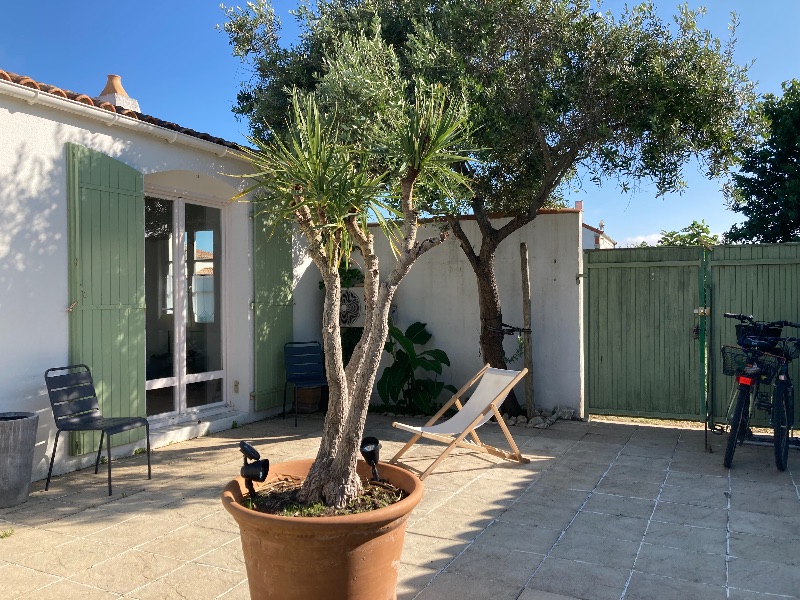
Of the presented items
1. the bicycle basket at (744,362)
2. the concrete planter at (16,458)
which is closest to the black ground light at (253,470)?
the concrete planter at (16,458)

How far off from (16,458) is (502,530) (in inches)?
129

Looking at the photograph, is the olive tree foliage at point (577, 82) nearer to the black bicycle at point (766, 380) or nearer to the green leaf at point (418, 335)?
the green leaf at point (418, 335)

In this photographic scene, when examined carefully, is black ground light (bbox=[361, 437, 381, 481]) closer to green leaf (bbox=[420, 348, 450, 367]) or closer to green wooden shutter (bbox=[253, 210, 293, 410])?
green wooden shutter (bbox=[253, 210, 293, 410])

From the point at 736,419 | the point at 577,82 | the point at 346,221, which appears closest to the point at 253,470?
the point at 346,221

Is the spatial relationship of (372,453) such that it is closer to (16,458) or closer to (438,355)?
(16,458)

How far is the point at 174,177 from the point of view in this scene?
6852mm

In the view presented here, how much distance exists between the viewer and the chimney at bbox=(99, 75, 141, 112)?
A: 27.0 feet

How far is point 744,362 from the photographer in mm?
5605

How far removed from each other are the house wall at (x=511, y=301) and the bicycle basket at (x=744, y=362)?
193 cm

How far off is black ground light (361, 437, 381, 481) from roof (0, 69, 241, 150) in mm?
3893

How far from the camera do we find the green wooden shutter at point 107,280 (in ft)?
17.6

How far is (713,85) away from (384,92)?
325cm

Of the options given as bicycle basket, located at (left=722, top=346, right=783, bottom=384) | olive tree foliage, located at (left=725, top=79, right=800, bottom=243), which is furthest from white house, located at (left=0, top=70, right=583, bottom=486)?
olive tree foliage, located at (left=725, top=79, right=800, bottom=243)

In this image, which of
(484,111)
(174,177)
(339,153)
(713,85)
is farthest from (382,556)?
(713,85)
